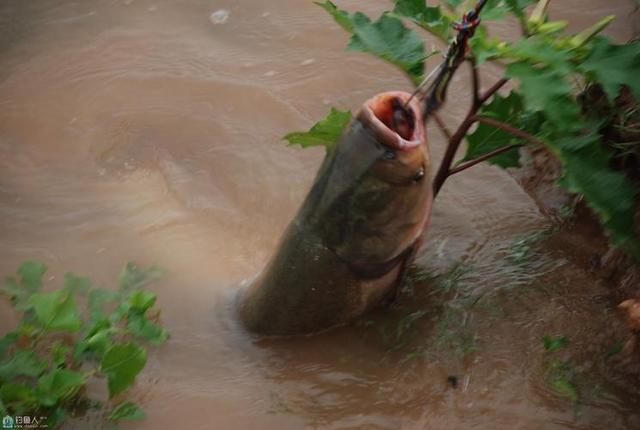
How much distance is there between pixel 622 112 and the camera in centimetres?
280

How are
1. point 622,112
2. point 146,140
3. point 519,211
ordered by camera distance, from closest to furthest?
1. point 622,112
2. point 519,211
3. point 146,140

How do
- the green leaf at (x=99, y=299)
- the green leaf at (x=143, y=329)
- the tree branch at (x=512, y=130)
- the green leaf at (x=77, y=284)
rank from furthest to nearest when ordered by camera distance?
1. the green leaf at (x=77, y=284)
2. the green leaf at (x=99, y=299)
3. the green leaf at (x=143, y=329)
4. the tree branch at (x=512, y=130)

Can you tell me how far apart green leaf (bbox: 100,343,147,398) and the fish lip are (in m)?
1.07

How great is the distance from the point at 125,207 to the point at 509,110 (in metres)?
1.78

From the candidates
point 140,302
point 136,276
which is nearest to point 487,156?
point 140,302

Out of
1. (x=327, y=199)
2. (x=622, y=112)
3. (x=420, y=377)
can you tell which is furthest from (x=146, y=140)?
(x=622, y=112)

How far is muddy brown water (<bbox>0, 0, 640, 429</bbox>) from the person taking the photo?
2598 millimetres

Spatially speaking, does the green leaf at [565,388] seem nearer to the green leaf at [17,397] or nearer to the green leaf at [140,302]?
the green leaf at [140,302]

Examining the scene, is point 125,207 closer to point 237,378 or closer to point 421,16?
point 237,378

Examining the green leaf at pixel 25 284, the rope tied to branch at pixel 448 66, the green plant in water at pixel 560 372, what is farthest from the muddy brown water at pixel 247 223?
the rope tied to branch at pixel 448 66

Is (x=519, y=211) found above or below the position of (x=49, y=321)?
above

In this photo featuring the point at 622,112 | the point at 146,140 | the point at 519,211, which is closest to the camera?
the point at 622,112

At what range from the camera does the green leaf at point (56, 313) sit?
2.64m

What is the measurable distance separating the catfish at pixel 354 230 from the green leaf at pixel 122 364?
0.50 meters
